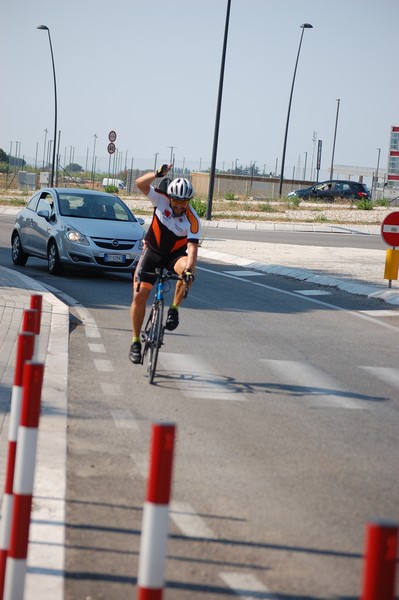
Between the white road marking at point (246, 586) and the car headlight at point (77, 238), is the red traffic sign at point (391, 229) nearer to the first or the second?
the car headlight at point (77, 238)

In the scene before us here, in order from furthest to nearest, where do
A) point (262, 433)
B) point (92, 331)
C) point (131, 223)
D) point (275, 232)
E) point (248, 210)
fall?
point (248, 210)
point (275, 232)
point (131, 223)
point (92, 331)
point (262, 433)

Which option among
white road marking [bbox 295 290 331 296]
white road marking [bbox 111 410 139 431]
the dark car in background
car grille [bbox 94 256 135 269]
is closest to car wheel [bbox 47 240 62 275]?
car grille [bbox 94 256 135 269]

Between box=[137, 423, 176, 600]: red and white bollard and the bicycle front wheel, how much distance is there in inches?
280

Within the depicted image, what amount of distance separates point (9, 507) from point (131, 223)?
16893 millimetres

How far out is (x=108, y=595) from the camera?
4750 mm

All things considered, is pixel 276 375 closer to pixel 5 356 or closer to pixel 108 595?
pixel 5 356

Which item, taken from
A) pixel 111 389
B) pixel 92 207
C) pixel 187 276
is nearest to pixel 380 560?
pixel 111 389

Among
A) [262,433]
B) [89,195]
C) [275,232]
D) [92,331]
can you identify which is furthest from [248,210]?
[262,433]

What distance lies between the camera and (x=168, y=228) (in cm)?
1097

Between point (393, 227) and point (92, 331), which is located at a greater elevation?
point (393, 227)

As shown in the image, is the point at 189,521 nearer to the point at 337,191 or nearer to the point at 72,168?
the point at 337,191

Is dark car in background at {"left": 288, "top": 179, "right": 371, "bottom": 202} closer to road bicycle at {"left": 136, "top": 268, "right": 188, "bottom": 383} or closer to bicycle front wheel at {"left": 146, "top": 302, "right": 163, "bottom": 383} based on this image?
road bicycle at {"left": 136, "top": 268, "right": 188, "bottom": 383}

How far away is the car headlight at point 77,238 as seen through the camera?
20.3m

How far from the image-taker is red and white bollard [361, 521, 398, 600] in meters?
2.49
